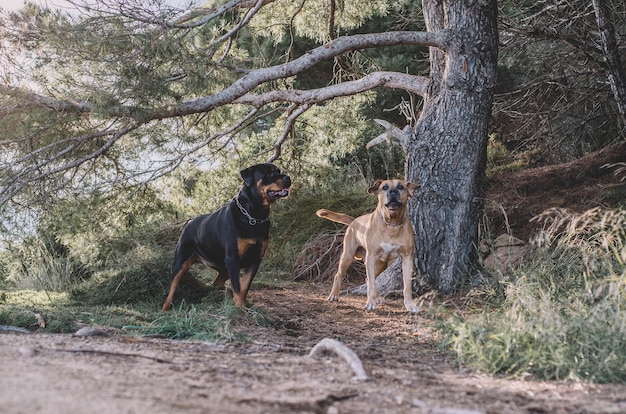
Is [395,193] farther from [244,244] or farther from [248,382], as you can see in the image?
[248,382]

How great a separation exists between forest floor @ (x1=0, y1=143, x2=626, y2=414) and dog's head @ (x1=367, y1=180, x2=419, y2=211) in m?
1.54

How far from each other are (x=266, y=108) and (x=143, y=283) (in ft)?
19.8

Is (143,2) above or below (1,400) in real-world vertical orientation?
above

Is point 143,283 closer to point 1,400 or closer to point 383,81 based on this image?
point 383,81

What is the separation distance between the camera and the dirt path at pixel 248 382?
2.58m

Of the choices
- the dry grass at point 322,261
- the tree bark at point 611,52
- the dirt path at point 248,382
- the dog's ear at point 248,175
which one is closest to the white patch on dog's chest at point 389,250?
the dog's ear at point 248,175

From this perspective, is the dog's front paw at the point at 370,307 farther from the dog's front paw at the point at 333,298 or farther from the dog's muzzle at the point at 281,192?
the dog's muzzle at the point at 281,192

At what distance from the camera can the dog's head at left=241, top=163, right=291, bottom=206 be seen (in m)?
6.41

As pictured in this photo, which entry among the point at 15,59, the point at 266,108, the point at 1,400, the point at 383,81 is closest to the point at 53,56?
the point at 15,59

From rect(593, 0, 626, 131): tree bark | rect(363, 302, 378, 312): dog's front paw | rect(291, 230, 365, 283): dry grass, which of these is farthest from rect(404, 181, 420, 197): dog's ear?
rect(593, 0, 626, 131): tree bark

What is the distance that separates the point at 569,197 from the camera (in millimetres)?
9133

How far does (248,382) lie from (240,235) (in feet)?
10.4

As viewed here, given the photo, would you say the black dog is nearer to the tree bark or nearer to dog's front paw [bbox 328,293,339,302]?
dog's front paw [bbox 328,293,339,302]

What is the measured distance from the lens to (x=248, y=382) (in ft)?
10.4
